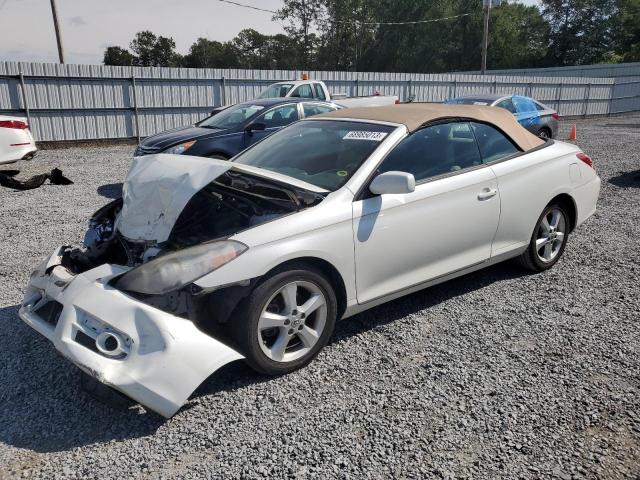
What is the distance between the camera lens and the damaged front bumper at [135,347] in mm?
2564

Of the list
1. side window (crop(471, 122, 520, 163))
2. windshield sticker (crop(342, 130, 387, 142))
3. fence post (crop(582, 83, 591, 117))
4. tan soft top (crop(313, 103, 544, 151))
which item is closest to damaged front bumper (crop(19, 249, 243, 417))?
windshield sticker (crop(342, 130, 387, 142))

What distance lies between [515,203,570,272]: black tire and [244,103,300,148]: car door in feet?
16.9

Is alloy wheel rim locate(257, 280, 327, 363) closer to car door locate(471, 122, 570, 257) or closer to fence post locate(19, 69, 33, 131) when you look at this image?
car door locate(471, 122, 570, 257)

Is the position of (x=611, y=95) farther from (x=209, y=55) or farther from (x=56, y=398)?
(x=209, y=55)

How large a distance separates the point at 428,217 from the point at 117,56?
77.1 m

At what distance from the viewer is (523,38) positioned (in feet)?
206

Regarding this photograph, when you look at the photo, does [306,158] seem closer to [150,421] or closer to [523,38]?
[150,421]

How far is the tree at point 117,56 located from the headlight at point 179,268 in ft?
247

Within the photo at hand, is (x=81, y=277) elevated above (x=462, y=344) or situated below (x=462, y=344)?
above

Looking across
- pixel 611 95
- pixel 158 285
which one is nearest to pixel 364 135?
pixel 158 285

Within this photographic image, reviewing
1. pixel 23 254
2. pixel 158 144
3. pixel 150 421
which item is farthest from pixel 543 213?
pixel 158 144

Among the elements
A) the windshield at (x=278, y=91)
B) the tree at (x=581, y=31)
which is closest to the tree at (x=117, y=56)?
the tree at (x=581, y=31)

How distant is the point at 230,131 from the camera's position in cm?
884

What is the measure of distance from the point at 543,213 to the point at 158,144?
615cm
